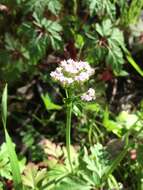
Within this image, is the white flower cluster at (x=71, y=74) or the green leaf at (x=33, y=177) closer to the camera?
the white flower cluster at (x=71, y=74)

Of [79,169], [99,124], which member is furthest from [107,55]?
[79,169]

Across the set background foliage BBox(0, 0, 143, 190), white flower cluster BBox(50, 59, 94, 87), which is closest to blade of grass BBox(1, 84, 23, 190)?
background foliage BBox(0, 0, 143, 190)

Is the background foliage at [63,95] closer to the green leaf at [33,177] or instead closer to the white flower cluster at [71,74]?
the green leaf at [33,177]

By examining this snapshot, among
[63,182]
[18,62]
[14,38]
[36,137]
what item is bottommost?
[63,182]

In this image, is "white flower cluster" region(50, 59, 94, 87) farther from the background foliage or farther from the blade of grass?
the background foliage

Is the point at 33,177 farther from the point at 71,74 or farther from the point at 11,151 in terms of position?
the point at 71,74

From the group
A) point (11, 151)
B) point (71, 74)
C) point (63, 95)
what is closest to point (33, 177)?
point (11, 151)


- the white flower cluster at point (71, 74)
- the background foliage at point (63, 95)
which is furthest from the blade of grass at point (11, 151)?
the white flower cluster at point (71, 74)

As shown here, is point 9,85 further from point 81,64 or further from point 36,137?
point 81,64
